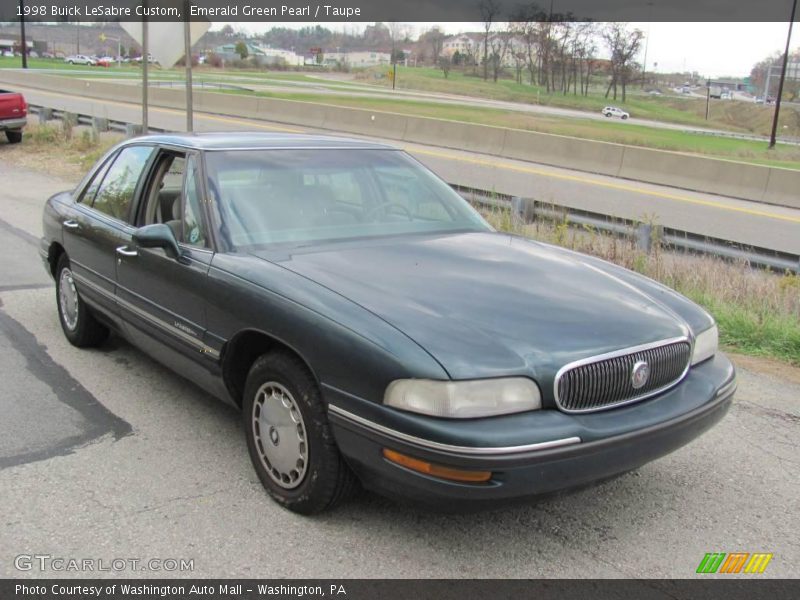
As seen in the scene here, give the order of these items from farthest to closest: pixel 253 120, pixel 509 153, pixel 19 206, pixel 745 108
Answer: pixel 745 108, pixel 253 120, pixel 509 153, pixel 19 206

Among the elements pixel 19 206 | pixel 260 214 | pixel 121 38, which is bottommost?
pixel 19 206

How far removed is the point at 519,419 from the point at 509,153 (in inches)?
790

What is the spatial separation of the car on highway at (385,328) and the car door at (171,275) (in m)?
0.01

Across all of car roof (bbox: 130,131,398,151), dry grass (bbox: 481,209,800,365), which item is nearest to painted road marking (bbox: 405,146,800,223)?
dry grass (bbox: 481,209,800,365)

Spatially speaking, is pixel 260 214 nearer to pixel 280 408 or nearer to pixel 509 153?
pixel 280 408

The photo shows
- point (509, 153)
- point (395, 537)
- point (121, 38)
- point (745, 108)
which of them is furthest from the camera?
point (121, 38)

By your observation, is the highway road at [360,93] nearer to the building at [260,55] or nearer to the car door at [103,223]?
the car door at [103,223]

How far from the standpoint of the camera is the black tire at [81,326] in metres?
5.44

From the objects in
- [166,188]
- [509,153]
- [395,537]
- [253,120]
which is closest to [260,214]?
[166,188]

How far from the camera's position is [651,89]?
11788cm

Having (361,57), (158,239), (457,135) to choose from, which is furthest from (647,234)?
(361,57)

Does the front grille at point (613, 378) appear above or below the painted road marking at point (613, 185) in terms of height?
above

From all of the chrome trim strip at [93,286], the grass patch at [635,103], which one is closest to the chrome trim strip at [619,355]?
the chrome trim strip at [93,286]
